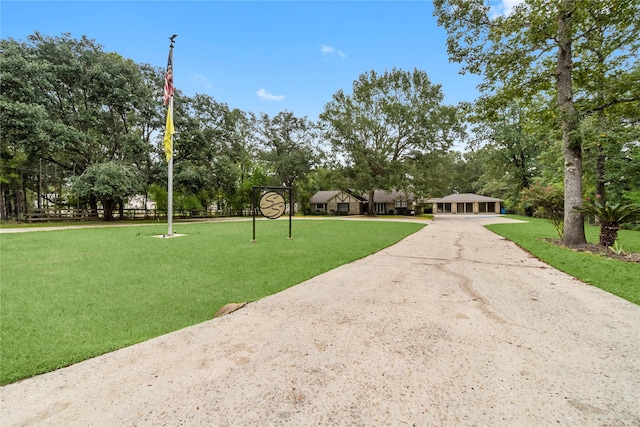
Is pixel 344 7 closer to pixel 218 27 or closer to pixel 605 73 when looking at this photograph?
pixel 218 27

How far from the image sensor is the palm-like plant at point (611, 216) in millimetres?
7480

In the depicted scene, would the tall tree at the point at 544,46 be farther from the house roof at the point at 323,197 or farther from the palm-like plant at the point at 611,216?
the house roof at the point at 323,197

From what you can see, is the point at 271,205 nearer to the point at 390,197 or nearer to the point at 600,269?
the point at 600,269

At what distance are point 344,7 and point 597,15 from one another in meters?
7.80

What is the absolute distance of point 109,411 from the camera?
68.6 inches

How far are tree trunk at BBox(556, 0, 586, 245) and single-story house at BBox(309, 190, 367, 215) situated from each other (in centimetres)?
3331

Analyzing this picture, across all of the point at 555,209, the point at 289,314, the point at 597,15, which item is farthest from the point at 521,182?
the point at 289,314

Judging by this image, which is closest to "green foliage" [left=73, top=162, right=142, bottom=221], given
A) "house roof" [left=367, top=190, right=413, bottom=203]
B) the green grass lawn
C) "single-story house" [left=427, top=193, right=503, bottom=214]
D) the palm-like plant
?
the green grass lawn

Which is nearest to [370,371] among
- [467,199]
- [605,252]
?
[605,252]

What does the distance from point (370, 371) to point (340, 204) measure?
1624 inches

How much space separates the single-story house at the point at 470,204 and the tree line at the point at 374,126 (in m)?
2.50

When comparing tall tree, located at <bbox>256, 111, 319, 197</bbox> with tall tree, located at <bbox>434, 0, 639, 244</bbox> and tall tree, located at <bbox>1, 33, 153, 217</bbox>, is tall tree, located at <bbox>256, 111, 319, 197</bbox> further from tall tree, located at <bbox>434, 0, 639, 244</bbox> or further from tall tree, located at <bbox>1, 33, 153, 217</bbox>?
tall tree, located at <bbox>434, 0, 639, 244</bbox>

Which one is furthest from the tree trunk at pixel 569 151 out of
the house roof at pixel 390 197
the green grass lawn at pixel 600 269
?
the house roof at pixel 390 197

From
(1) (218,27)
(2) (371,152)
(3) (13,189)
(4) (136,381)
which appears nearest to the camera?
(4) (136,381)
